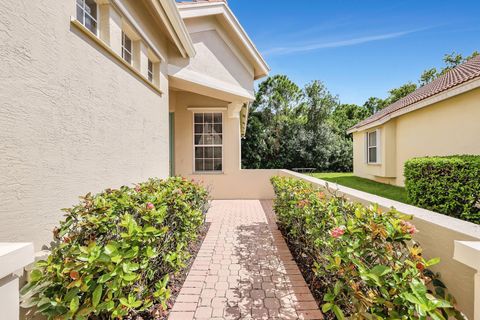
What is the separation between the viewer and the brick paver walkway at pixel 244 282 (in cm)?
311

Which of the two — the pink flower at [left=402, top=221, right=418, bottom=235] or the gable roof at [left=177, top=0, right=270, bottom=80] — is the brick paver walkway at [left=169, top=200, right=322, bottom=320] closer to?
the pink flower at [left=402, top=221, right=418, bottom=235]

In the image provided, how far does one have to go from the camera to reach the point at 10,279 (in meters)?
1.53

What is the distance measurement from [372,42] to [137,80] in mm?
25363

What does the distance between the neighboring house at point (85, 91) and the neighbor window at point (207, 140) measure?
75.2 inches

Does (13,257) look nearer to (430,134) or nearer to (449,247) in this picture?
(449,247)

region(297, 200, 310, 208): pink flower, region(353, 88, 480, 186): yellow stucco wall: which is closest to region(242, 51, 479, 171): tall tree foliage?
region(353, 88, 480, 186): yellow stucco wall

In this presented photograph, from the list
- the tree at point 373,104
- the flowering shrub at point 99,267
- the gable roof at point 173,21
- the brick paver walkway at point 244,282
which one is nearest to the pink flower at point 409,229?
the brick paver walkway at point 244,282

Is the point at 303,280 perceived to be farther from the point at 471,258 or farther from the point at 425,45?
the point at 425,45

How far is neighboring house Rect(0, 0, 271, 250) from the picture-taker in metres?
2.39

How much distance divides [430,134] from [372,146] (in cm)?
535

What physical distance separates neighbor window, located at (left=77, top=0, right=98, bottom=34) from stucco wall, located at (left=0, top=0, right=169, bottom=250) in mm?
509

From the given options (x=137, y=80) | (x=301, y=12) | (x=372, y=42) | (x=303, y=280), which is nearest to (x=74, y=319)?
(x=303, y=280)

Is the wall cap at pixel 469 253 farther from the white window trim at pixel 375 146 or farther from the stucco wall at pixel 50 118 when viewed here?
the white window trim at pixel 375 146

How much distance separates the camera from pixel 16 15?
2.39 meters
